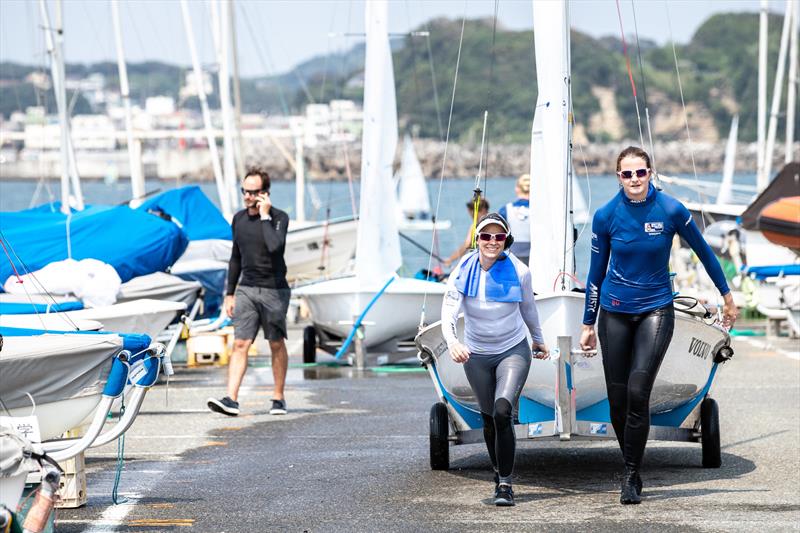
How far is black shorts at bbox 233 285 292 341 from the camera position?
44.8ft

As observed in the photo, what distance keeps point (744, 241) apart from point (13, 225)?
560 inches

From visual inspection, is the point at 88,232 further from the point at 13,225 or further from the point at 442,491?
the point at 442,491

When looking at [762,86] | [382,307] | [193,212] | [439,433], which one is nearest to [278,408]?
[439,433]

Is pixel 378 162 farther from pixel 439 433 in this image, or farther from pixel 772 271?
pixel 439 433

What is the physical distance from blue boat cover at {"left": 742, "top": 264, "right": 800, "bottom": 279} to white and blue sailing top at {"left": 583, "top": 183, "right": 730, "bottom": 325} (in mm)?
11776

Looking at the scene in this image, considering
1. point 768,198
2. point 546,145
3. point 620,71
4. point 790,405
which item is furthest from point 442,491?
point 620,71

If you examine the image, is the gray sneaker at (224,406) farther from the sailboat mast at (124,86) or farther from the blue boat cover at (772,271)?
the sailboat mast at (124,86)

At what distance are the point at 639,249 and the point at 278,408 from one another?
5.18 metres

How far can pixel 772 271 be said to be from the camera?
2169 centimetres

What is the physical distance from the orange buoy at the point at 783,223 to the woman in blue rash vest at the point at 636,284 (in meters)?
5.97

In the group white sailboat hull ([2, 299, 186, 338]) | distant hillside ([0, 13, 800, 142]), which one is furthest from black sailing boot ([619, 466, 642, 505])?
distant hillside ([0, 13, 800, 142])

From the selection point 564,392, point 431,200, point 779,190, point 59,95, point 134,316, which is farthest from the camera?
point 431,200

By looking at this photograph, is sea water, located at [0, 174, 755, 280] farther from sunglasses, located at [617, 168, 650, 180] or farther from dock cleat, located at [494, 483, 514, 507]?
dock cleat, located at [494, 483, 514, 507]

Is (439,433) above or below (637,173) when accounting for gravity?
below
